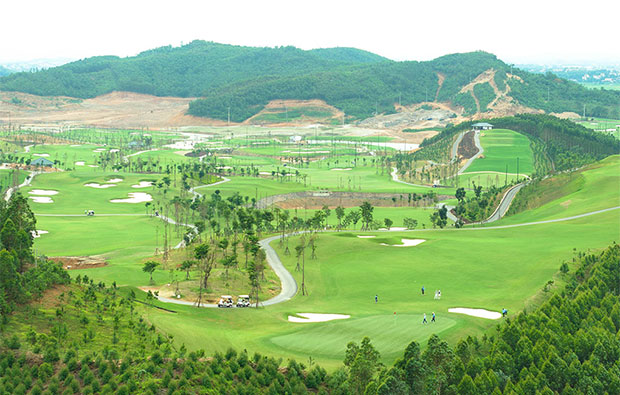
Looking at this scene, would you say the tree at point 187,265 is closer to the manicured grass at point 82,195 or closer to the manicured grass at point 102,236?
the manicured grass at point 102,236

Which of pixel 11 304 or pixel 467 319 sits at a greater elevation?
pixel 11 304

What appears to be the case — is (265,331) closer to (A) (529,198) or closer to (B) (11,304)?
(B) (11,304)

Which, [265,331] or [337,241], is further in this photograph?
[337,241]

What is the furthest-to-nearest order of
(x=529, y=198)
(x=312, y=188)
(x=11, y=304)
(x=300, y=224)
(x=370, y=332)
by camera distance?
(x=312, y=188), (x=529, y=198), (x=300, y=224), (x=370, y=332), (x=11, y=304)

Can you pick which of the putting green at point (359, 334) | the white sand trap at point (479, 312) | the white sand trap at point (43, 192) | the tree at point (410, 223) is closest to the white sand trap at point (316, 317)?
the putting green at point (359, 334)

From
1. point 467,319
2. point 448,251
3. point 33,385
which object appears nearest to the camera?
point 33,385

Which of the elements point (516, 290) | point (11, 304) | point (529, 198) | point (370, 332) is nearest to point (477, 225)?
point (529, 198)

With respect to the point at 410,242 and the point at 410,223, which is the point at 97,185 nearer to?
the point at 410,223

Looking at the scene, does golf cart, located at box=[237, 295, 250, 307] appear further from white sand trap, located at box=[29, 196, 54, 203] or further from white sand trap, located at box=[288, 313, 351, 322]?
white sand trap, located at box=[29, 196, 54, 203]
